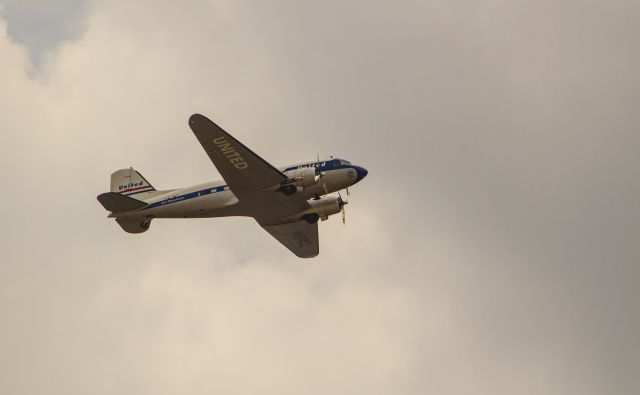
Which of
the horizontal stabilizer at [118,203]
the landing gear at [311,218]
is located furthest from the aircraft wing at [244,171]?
the horizontal stabilizer at [118,203]

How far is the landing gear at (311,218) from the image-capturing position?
45031 mm

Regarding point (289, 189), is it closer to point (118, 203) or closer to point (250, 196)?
point (250, 196)

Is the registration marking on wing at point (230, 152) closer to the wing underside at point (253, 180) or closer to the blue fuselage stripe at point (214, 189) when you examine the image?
the wing underside at point (253, 180)

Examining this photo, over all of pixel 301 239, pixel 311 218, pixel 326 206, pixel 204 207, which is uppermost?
pixel 204 207

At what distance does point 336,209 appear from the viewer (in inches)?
1756

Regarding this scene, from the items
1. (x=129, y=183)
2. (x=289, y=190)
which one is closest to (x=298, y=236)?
(x=289, y=190)

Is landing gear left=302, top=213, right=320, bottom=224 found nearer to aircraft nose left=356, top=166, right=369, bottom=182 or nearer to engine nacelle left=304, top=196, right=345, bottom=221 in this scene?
engine nacelle left=304, top=196, right=345, bottom=221

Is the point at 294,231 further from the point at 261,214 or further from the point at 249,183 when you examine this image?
the point at 249,183

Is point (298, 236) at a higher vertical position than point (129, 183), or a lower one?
lower

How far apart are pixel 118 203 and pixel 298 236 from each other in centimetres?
1026

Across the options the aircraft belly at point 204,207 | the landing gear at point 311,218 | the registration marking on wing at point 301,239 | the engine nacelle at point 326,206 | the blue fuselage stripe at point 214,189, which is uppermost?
the blue fuselage stripe at point 214,189

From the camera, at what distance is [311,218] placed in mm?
45219

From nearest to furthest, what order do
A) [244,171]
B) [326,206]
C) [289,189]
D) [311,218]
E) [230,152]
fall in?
[230,152]
[244,171]
[289,189]
[326,206]
[311,218]

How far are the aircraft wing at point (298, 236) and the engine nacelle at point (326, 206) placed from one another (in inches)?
57.8
